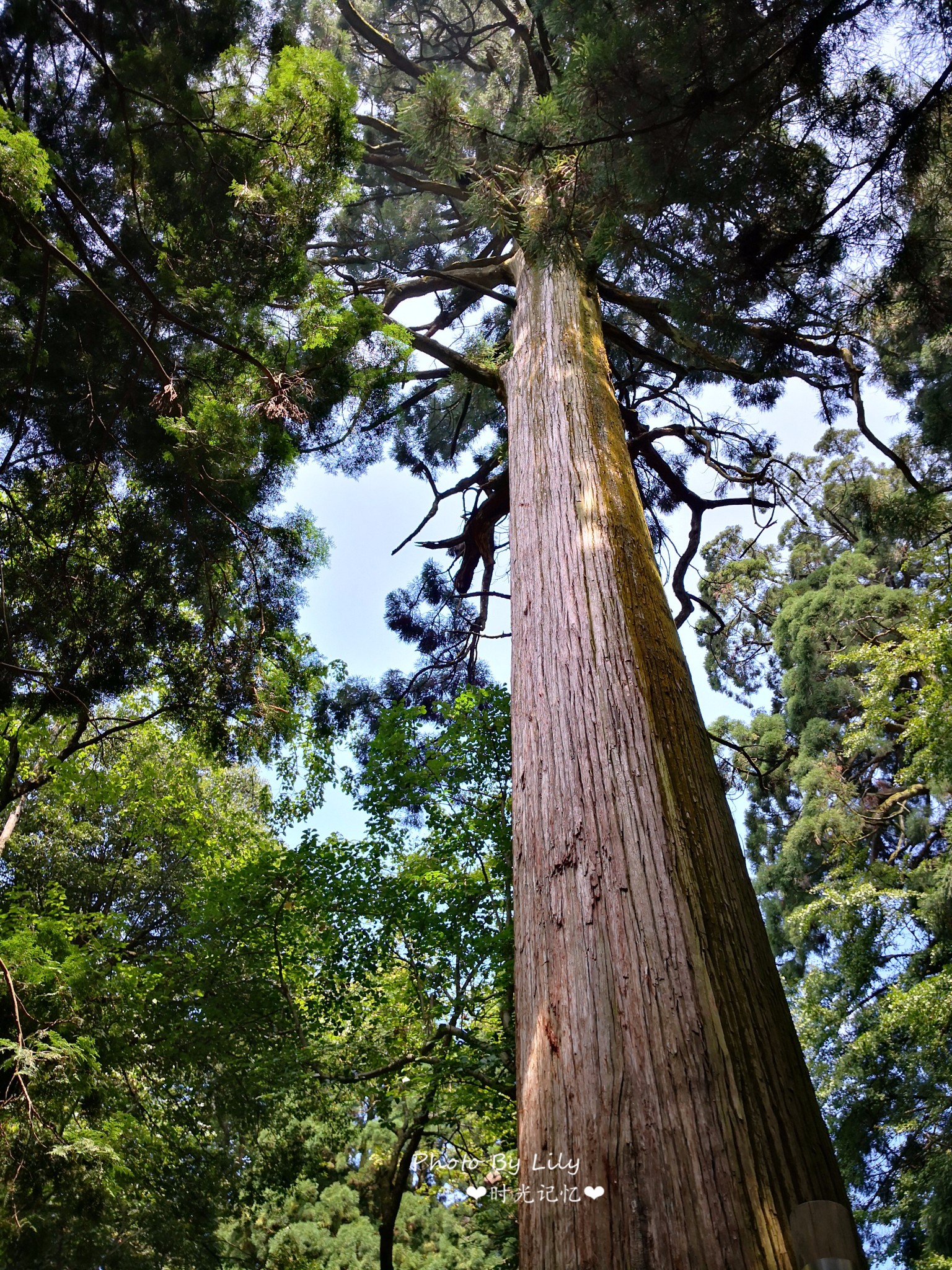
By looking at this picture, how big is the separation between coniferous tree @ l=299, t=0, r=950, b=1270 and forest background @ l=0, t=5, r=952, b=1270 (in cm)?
45

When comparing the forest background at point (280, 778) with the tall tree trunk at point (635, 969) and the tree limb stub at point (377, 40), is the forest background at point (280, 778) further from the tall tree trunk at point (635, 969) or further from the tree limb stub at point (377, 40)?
the tree limb stub at point (377, 40)

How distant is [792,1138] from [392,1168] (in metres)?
6.66

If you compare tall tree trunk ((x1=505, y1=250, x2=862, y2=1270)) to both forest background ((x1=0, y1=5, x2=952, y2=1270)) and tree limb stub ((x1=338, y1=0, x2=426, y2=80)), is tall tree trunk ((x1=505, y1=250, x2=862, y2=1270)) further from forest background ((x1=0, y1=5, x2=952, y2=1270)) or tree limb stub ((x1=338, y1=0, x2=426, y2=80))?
tree limb stub ((x1=338, y1=0, x2=426, y2=80))

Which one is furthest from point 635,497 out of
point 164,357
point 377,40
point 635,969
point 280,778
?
point 280,778

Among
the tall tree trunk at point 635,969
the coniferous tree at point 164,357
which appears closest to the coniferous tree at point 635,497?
the tall tree trunk at point 635,969

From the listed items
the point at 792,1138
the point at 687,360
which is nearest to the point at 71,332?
the point at 687,360

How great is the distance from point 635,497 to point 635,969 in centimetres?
177

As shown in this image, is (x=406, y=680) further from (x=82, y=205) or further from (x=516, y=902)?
(x=516, y=902)

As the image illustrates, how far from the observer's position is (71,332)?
4312 mm

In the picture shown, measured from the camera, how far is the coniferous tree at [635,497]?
1.21m

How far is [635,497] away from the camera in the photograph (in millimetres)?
2779

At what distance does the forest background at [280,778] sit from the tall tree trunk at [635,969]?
51 centimetres

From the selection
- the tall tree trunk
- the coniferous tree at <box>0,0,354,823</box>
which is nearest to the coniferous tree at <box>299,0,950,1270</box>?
the tall tree trunk

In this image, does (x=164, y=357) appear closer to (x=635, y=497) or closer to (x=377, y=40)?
(x=635, y=497)
